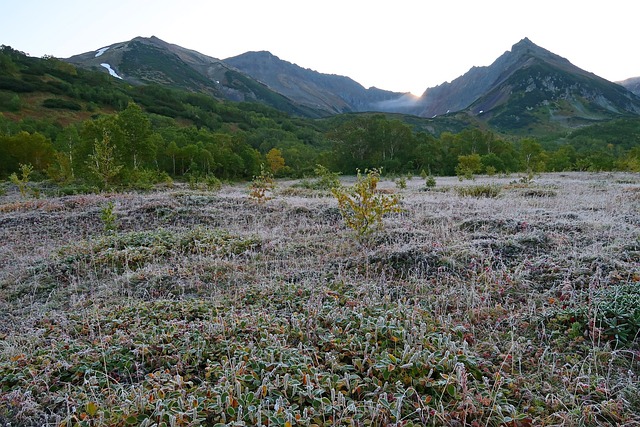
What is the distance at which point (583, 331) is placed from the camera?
4211 mm

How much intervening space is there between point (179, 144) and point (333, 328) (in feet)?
182

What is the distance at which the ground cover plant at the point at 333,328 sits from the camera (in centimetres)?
298

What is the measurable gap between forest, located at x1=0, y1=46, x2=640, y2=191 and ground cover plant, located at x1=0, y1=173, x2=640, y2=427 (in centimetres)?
313

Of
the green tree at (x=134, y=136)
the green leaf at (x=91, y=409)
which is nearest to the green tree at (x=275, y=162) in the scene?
the green tree at (x=134, y=136)

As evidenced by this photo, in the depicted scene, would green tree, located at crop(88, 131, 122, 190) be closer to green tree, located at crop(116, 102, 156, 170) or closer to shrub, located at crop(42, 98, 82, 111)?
green tree, located at crop(116, 102, 156, 170)

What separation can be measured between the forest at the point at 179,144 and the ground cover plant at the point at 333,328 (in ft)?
10.3

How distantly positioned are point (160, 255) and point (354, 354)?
6.25 m

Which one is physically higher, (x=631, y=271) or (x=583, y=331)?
(x=631, y=271)

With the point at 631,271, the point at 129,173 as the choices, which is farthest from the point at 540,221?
the point at 129,173

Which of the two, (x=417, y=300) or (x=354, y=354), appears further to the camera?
(x=417, y=300)

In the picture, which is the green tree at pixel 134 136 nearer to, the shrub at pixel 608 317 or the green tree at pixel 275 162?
the green tree at pixel 275 162

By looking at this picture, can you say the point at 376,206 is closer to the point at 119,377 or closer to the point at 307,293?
the point at 307,293

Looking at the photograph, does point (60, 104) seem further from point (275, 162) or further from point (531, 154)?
point (531, 154)

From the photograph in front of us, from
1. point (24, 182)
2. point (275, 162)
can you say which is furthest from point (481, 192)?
point (275, 162)
